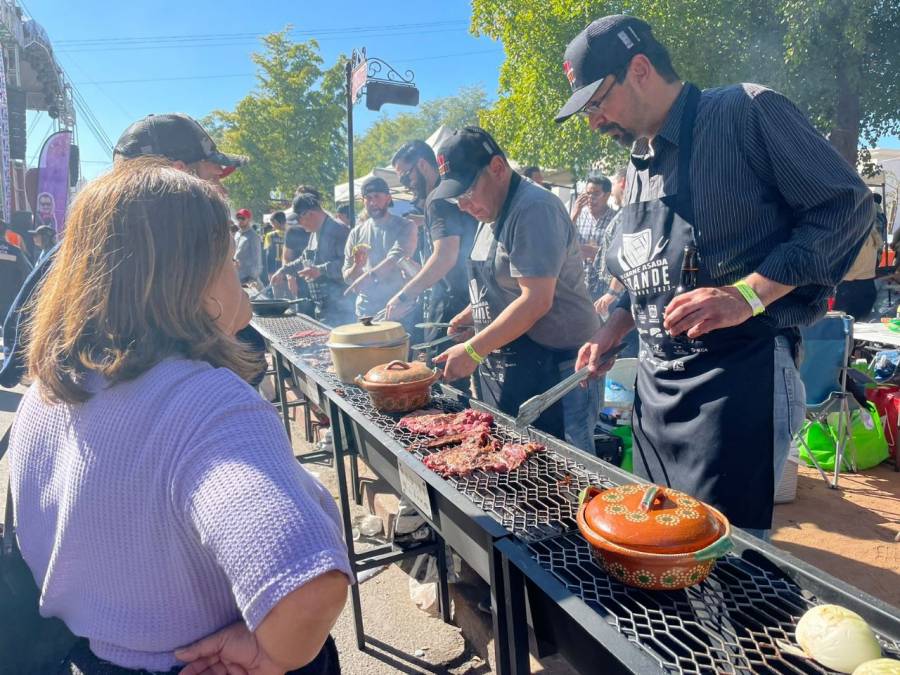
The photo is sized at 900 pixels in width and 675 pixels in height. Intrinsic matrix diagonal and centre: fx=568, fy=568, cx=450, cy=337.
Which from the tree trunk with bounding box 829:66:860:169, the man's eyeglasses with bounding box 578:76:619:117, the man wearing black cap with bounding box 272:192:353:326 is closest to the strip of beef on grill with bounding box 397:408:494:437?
the man's eyeglasses with bounding box 578:76:619:117

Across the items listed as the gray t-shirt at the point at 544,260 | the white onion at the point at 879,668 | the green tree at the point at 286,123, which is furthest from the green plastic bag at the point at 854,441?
the green tree at the point at 286,123

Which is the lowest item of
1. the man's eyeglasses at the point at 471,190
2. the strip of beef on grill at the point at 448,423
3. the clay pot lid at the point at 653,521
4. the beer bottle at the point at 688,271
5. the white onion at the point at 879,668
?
the strip of beef on grill at the point at 448,423

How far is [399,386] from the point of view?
235 centimetres

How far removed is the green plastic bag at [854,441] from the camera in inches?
171

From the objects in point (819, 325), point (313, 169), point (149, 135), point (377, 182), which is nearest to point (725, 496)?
point (149, 135)

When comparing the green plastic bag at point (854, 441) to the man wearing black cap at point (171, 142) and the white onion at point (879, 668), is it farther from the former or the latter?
the man wearing black cap at point (171, 142)

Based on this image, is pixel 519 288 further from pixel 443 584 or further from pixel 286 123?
pixel 286 123

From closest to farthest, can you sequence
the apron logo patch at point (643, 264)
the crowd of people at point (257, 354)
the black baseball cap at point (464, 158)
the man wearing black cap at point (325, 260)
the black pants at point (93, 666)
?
1. the crowd of people at point (257, 354)
2. the black pants at point (93, 666)
3. the apron logo patch at point (643, 264)
4. the black baseball cap at point (464, 158)
5. the man wearing black cap at point (325, 260)

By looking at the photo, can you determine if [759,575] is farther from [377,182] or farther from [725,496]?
[377,182]

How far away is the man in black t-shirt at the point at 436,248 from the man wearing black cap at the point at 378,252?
0.62m

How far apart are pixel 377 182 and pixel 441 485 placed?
439cm

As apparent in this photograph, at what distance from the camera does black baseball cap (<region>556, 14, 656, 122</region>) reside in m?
1.82

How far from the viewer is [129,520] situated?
986 mm

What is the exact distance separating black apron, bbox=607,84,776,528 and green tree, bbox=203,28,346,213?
1056 inches
